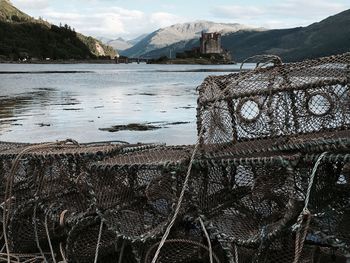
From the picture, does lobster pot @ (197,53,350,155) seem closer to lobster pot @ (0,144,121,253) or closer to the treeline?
lobster pot @ (0,144,121,253)

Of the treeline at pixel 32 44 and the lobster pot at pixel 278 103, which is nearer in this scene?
the lobster pot at pixel 278 103

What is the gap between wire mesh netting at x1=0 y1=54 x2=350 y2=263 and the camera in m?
3.94

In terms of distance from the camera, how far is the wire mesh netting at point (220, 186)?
12.9 ft

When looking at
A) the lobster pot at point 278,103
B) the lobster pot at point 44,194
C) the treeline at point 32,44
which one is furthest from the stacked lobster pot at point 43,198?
the treeline at point 32,44

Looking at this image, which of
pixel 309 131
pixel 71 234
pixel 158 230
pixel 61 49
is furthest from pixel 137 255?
pixel 61 49

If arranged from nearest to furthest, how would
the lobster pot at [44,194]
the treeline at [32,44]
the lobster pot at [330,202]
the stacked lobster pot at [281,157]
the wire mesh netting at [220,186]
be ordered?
the lobster pot at [330,202]
the stacked lobster pot at [281,157]
the wire mesh netting at [220,186]
the lobster pot at [44,194]
the treeline at [32,44]

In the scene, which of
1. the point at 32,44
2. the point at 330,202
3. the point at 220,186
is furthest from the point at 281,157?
the point at 32,44

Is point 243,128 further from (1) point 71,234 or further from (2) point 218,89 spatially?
(1) point 71,234

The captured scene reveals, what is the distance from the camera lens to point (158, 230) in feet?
13.8

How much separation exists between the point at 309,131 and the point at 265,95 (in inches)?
22.3

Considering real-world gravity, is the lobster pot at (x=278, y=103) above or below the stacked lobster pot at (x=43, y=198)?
above

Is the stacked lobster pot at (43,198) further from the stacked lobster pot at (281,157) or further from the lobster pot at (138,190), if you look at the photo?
the stacked lobster pot at (281,157)

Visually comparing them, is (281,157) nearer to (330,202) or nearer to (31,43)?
(330,202)

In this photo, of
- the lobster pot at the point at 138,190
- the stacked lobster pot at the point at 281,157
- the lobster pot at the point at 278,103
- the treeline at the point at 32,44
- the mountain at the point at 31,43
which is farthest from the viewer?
the mountain at the point at 31,43
